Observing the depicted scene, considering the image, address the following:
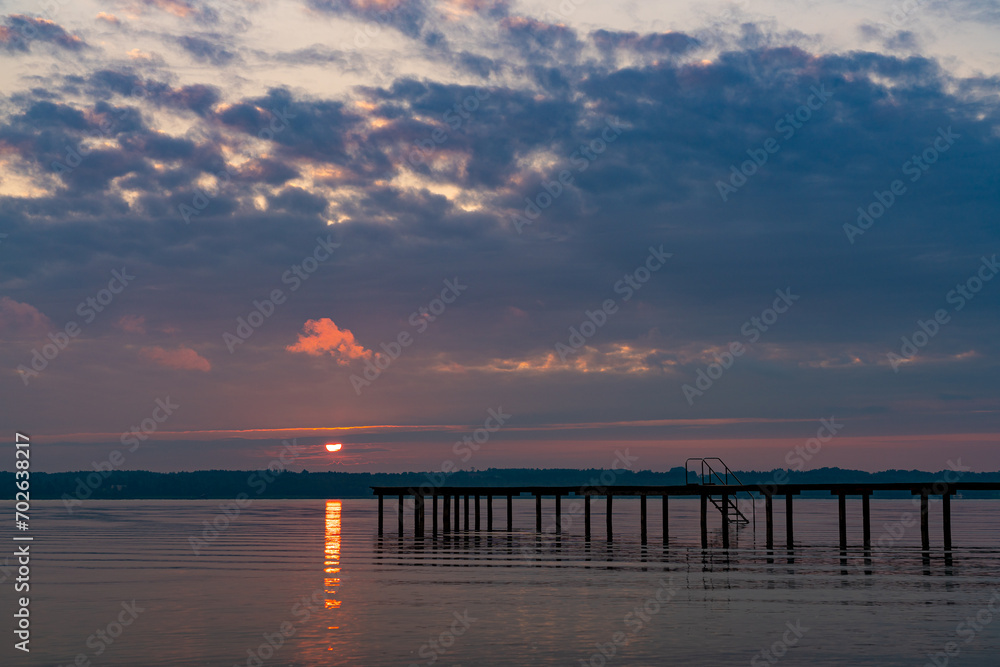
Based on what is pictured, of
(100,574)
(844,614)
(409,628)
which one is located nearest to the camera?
(409,628)

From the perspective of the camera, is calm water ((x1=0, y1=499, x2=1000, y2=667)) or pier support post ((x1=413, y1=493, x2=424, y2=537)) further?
pier support post ((x1=413, y1=493, x2=424, y2=537))

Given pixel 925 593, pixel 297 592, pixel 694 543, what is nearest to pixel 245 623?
pixel 297 592

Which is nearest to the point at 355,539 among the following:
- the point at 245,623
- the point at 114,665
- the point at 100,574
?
the point at 100,574

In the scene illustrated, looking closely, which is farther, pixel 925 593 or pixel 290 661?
pixel 925 593

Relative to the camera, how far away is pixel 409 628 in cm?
2216

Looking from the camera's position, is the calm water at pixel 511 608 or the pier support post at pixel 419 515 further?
the pier support post at pixel 419 515

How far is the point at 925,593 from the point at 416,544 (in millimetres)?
30145

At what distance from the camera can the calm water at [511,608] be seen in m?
19.2

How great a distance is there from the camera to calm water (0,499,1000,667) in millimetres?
19219

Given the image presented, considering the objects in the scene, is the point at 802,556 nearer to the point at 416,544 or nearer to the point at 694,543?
the point at 694,543

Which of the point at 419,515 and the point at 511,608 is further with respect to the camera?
the point at 419,515

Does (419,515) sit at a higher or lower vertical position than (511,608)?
lower

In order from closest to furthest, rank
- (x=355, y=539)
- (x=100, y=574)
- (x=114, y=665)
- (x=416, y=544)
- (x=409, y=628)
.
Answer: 1. (x=114, y=665)
2. (x=409, y=628)
3. (x=100, y=574)
4. (x=416, y=544)
5. (x=355, y=539)

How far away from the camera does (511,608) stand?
83.0 feet
